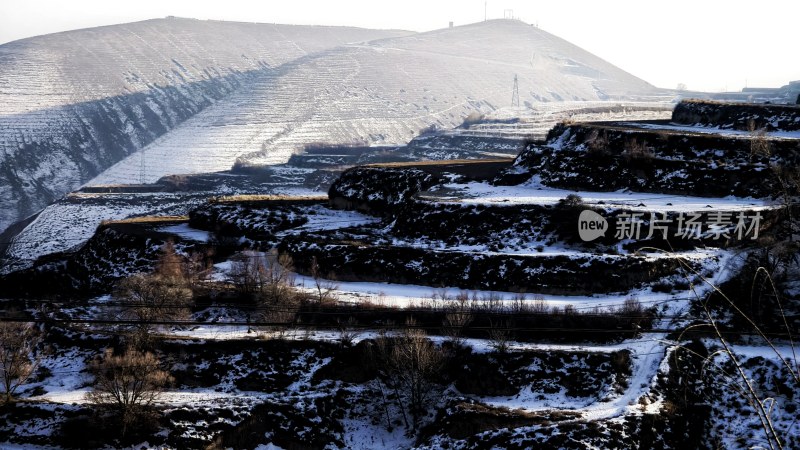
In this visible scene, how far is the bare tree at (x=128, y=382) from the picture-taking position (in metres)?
30.1

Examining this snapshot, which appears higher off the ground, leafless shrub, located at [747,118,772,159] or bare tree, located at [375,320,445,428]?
leafless shrub, located at [747,118,772,159]

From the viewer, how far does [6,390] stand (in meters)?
32.0

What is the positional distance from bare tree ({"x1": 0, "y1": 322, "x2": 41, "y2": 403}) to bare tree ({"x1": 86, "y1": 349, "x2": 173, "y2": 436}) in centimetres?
261

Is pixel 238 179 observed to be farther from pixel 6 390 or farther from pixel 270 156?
pixel 6 390

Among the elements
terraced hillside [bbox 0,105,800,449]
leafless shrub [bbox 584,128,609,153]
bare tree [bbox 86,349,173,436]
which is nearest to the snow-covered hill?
terraced hillside [bbox 0,105,800,449]

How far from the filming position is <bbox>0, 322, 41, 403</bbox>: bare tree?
32.7 meters

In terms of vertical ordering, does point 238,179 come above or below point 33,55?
below

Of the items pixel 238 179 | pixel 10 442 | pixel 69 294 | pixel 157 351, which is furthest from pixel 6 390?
pixel 238 179

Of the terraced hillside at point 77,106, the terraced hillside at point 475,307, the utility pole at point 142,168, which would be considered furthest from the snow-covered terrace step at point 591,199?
the utility pole at point 142,168

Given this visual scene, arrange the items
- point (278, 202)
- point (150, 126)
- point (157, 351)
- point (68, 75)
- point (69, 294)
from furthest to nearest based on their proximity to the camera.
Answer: point (68, 75)
point (150, 126)
point (278, 202)
point (69, 294)
point (157, 351)

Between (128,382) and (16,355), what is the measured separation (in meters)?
5.84

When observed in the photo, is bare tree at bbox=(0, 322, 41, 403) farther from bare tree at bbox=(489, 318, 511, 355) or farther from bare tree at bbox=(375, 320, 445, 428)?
bare tree at bbox=(489, 318, 511, 355)

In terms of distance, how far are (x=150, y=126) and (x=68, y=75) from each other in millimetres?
26636

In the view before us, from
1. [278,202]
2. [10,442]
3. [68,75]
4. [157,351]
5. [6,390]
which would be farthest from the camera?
[68,75]
